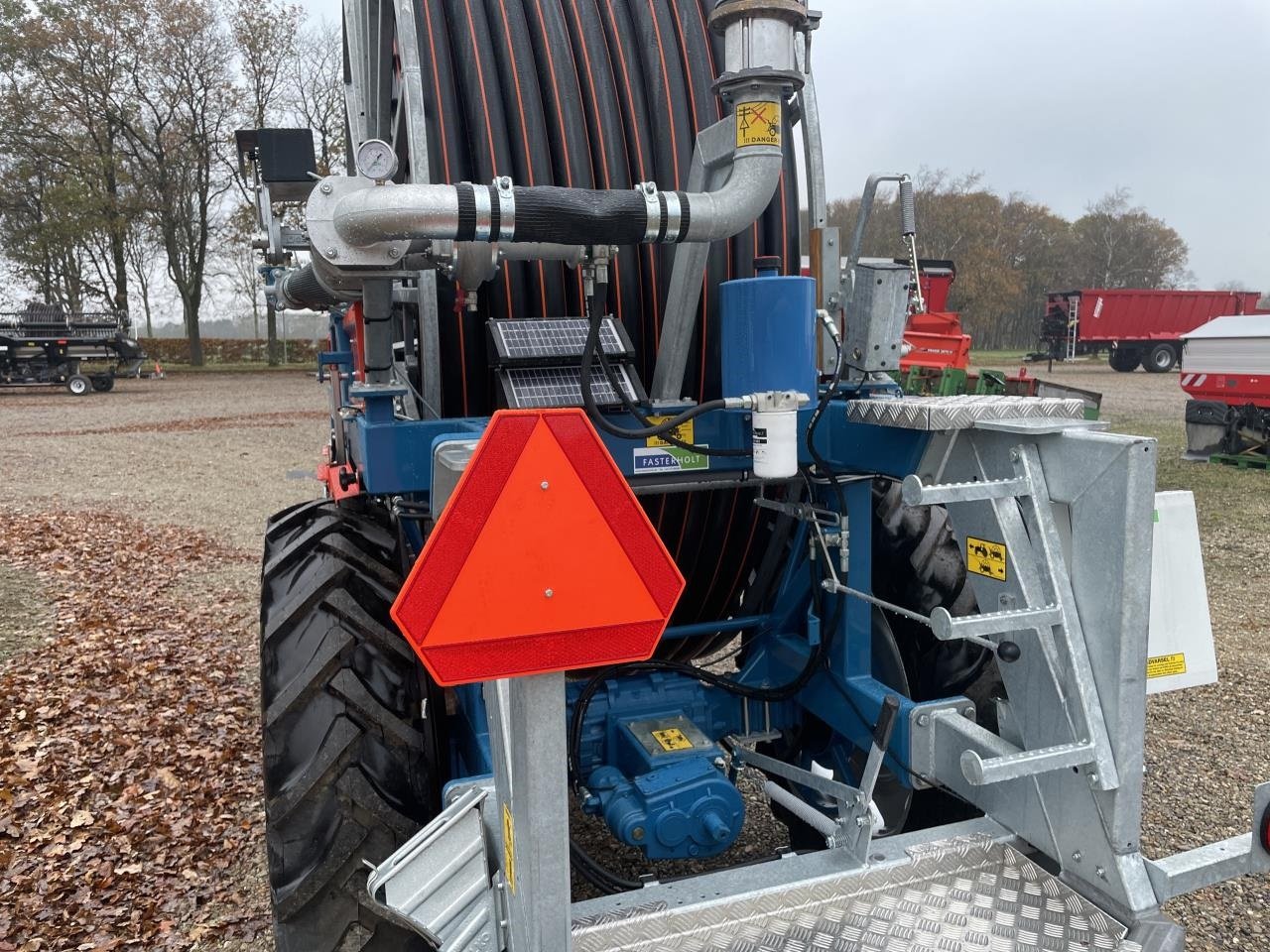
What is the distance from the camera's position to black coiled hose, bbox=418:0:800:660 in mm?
2791

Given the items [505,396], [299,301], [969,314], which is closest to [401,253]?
[505,396]

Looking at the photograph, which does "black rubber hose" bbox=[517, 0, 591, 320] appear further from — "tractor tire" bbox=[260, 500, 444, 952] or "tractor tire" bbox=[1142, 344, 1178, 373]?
"tractor tire" bbox=[1142, 344, 1178, 373]

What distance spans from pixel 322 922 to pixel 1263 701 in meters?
4.81

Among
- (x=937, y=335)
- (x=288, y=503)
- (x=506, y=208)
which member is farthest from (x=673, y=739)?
(x=937, y=335)

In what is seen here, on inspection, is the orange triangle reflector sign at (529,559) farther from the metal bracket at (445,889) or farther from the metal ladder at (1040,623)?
the metal ladder at (1040,623)

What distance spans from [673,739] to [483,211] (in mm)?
1705

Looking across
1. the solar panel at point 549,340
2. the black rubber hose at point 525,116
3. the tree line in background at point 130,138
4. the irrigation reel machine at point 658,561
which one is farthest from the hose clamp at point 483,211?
the tree line in background at point 130,138

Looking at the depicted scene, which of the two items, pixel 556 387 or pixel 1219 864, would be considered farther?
pixel 556 387

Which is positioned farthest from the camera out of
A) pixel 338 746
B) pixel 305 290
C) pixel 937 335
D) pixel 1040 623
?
pixel 937 335

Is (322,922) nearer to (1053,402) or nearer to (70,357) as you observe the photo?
(1053,402)

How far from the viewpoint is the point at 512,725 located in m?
1.42

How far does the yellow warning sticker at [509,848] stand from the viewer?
1.50 m

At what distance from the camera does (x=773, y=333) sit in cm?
229

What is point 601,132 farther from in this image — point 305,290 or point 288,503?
point 288,503
